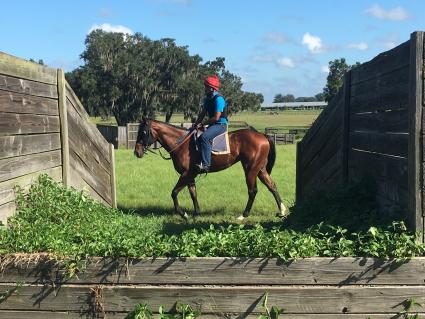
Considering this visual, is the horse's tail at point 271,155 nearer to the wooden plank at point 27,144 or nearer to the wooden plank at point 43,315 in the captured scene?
the wooden plank at point 27,144

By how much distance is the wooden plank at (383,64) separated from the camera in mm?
4304

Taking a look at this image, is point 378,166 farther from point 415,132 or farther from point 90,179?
point 90,179

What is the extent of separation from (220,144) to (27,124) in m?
4.50

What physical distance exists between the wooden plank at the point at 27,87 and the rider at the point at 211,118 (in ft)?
10.9

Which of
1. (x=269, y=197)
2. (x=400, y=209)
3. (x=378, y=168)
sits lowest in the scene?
(x=269, y=197)

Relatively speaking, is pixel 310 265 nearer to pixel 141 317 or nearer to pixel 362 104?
pixel 141 317

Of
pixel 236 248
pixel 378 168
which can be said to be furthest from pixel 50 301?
pixel 378 168

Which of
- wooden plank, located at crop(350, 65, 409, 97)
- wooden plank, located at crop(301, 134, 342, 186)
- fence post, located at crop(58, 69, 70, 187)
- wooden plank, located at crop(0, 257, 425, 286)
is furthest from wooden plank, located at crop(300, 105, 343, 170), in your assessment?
fence post, located at crop(58, 69, 70, 187)

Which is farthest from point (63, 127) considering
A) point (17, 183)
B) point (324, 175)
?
point (324, 175)

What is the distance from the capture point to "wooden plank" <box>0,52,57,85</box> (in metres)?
5.07

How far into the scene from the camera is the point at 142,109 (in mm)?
55781

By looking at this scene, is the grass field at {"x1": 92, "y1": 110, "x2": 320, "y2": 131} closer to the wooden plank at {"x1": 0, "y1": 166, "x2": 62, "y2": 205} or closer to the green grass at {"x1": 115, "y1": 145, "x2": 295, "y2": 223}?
the green grass at {"x1": 115, "y1": 145, "x2": 295, "y2": 223}

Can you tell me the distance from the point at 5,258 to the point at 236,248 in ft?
6.18

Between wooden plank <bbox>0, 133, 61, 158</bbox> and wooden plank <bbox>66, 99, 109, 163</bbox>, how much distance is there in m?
0.52
